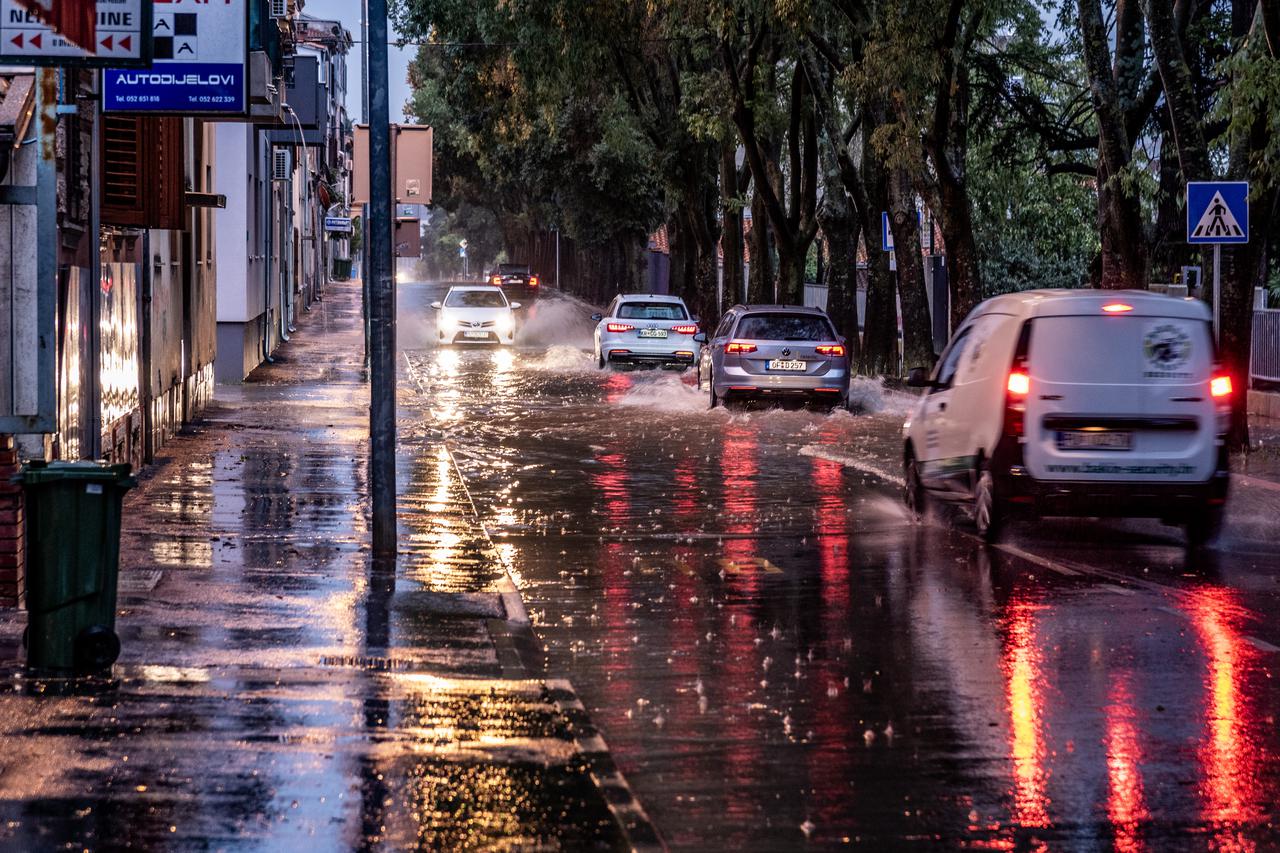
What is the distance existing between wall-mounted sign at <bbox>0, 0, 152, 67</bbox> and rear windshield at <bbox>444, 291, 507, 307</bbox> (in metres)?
39.5

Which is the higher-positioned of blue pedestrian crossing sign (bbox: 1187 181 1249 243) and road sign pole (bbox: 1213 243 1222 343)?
blue pedestrian crossing sign (bbox: 1187 181 1249 243)

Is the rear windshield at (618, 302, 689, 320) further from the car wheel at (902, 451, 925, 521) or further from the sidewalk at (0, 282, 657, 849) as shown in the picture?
the sidewalk at (0, 282, 657, 849)

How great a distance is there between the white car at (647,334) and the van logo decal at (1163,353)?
24815 millimetres

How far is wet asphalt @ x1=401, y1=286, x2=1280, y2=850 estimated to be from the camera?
6785 mm

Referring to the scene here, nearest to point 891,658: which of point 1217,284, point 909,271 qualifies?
point 1217,284

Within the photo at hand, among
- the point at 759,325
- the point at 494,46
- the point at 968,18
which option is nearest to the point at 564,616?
the point at 759,325

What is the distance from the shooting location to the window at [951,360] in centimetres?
1550

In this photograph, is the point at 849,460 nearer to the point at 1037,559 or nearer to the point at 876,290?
the point at 1037,559

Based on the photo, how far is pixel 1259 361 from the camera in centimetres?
2941

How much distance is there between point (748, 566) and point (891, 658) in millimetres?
3359

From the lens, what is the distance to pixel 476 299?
49.9 m

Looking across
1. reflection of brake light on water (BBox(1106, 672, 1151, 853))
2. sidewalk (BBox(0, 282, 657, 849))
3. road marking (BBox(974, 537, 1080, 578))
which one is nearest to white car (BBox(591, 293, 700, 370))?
sidewalk (BBox(0, 282, 657, 849))

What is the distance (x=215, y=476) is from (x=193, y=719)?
10.3 meters

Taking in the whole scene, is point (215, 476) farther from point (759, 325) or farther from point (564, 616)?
point (759, 325)
